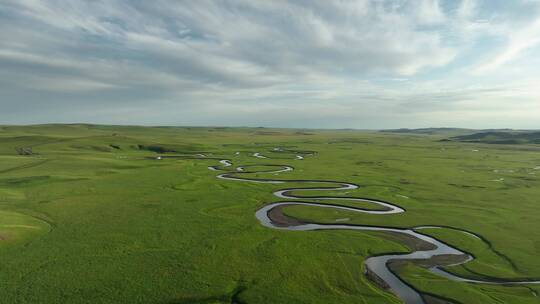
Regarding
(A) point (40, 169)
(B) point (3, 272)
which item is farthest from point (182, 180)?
(B) point (3, 272)

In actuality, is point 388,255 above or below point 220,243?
below

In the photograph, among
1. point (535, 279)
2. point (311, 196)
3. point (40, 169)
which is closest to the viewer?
point (535, 279)

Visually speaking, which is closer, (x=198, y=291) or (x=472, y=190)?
(x=198, y=291)

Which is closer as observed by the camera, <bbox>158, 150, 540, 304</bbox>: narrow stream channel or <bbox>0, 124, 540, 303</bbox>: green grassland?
<bbox>0, 124, 540, 303</bbox>: green grassland

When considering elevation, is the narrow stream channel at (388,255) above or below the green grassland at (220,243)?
below

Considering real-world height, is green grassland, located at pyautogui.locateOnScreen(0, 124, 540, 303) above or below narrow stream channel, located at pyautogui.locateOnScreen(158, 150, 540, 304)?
above

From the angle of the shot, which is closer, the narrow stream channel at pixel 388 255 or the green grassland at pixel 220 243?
the green grassland at pixel 220 243

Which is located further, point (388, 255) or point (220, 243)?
point (220, 243)

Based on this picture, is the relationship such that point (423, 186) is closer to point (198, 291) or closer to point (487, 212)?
point (487, 212)

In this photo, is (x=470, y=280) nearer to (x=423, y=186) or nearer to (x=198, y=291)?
(x=198, y=291)

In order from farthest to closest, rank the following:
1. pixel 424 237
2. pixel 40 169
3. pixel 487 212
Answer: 1. pixel 40 169
2. pixel 487 212
3. pixel 424 237
